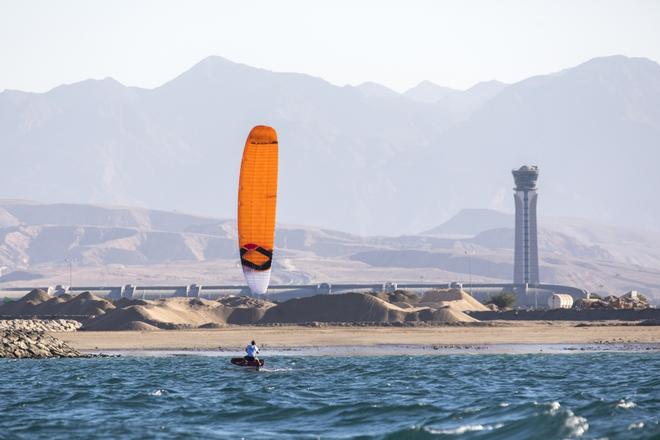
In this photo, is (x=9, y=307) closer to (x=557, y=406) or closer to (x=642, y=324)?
(x=642, y=324)

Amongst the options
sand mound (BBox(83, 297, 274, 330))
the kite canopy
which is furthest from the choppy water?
sand mound (BBox(83, 297, 274, 330))

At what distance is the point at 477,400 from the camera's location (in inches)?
1758

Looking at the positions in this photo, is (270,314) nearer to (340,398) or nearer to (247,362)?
(247,362)

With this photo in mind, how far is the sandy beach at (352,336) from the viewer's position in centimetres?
8794

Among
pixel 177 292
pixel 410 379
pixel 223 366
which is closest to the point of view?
pixel 410 379

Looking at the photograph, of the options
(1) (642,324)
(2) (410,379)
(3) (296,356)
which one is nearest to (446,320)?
(1) (642,324)

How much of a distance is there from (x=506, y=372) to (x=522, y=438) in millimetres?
25874

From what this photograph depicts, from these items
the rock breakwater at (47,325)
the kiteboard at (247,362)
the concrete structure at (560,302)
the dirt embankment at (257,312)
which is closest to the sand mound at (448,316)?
the dirt embankment at (257,312)

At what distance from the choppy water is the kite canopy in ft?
17.4

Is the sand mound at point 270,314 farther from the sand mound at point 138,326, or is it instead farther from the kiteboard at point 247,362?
the kiteboard at point 247,362

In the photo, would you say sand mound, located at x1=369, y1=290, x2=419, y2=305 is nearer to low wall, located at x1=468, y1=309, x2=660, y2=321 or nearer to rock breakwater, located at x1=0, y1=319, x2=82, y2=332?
low wall, located at x1=468, y1=309, x2=660, y2=321

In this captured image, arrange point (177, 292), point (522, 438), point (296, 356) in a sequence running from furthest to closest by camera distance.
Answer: point (177, 292), point (296, 356), point (522, 438)

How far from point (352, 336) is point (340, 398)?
48.6m

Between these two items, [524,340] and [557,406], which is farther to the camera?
[524,340]
